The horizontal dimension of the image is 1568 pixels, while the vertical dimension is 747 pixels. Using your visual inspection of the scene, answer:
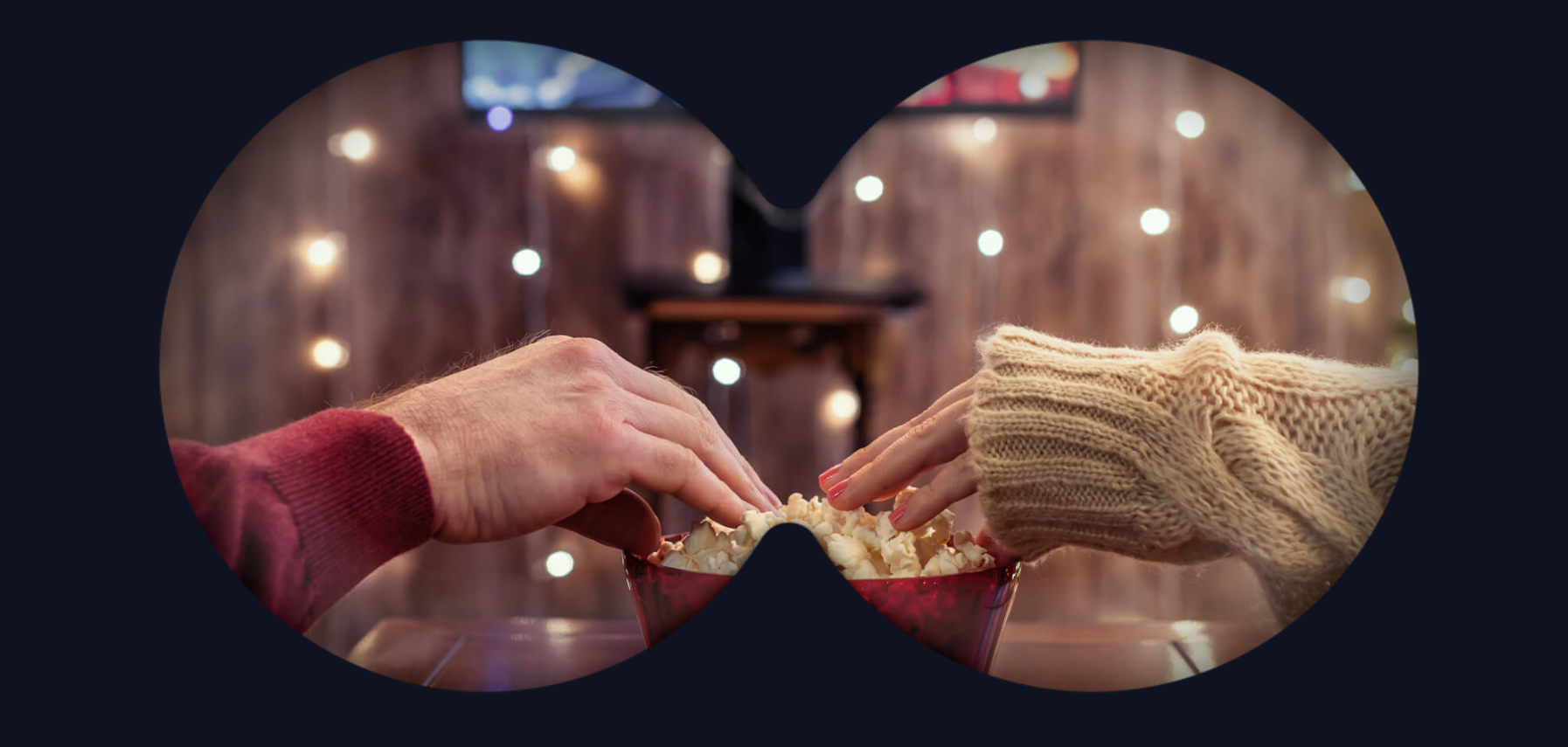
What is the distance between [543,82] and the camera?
4.12 ft

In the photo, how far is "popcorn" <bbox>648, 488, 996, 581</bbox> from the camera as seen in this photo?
1217mm

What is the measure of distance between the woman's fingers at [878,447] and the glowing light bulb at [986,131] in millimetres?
271

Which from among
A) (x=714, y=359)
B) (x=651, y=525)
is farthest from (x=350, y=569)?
(x=714, y=359)

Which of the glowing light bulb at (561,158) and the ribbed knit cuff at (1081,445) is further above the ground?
the glowing light bulb at (561,158)

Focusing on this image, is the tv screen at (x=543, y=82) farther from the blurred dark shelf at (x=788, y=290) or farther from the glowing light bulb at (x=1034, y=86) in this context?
the glowing light bulb at (x=1034, y=86)

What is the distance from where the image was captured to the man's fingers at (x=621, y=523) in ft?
4.05

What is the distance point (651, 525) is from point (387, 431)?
303 mm

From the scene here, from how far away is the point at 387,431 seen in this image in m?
1.18

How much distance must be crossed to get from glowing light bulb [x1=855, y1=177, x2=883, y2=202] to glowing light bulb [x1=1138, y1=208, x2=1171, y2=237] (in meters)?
0.29

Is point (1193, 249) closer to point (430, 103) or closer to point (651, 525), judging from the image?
point (651, 525)

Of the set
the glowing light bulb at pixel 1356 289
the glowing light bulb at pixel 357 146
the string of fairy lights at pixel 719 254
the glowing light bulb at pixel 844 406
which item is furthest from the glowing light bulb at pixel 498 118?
the glowing light bulb at pixel 1356 289

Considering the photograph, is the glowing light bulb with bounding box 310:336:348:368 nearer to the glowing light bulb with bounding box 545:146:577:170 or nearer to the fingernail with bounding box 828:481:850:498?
the glowing light bulb with bounding box 545:146:577:170

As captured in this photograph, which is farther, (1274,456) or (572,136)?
(572,136)

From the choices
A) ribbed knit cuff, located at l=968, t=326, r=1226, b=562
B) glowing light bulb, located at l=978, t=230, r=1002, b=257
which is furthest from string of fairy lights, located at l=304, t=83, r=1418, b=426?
ribbed knit cuff, located at l=968, t=326, r=1226, b=562
